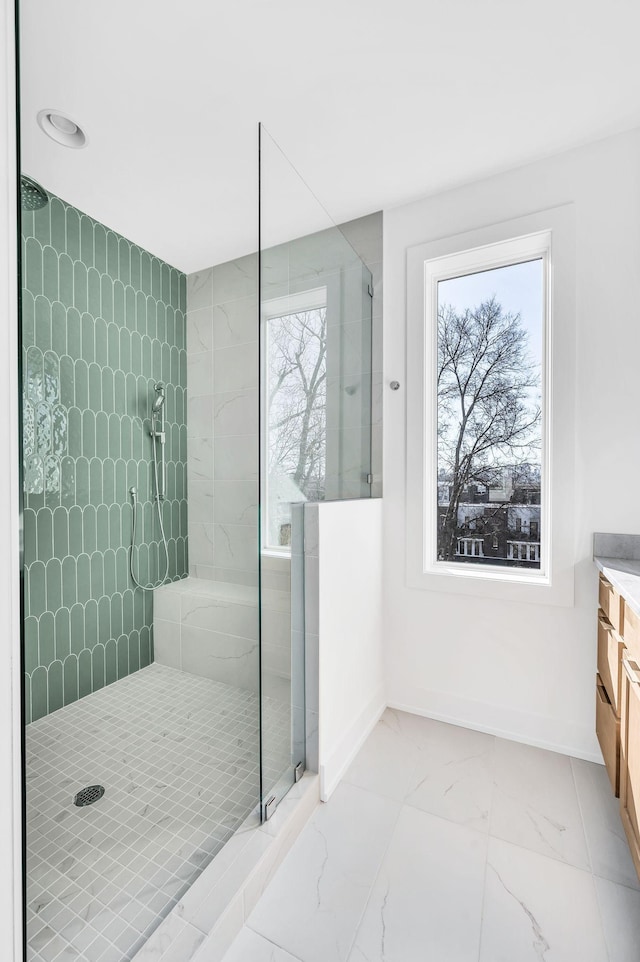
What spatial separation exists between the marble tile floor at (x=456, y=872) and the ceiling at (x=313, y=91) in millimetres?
1874

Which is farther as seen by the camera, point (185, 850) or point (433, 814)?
point (433, 814)

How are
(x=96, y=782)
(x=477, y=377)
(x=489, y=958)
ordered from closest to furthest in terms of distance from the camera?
(x=489, y=958) → (x=96, y=782) → (x=477, y=377)

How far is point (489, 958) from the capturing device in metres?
1.03

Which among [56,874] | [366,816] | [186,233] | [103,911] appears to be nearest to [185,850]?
[103,911]

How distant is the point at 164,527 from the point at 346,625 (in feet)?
2.80

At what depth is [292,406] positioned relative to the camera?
61.3 inches

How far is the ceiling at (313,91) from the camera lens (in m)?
1.21

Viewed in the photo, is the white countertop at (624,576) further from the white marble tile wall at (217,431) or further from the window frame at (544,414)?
the white marble tile wall at (217,431)

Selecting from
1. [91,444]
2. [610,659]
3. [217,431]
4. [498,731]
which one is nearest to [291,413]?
[217,431]

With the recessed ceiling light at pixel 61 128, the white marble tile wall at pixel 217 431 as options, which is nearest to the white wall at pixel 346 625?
the white marble tile wall at pixel 217 431

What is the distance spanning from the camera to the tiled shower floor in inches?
40.2

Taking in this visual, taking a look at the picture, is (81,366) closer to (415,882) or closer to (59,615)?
(59,615)

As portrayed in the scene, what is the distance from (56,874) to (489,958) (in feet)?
3.69

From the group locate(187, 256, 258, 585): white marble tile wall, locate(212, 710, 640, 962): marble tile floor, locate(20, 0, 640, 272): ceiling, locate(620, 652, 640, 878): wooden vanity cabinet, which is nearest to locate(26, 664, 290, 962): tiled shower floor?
locate(212, 710, 640, 962): marble tile floor
